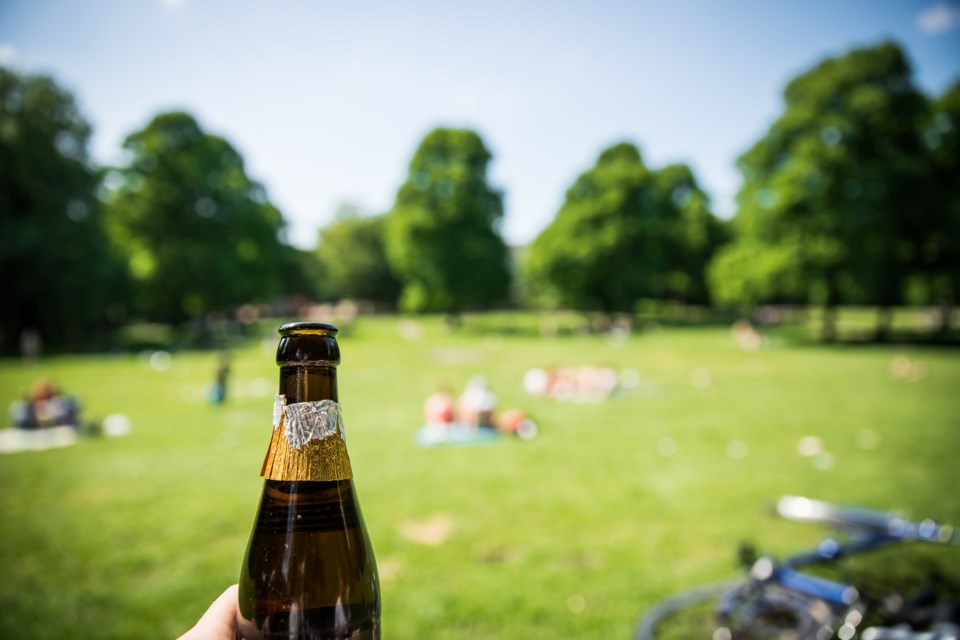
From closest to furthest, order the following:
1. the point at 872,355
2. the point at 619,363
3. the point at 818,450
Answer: the point at 818,450, the point at 619,363, the point at 872,355

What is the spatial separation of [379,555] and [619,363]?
74.9 feet

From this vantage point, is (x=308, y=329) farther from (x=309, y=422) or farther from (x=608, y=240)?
(x=608, y=240)

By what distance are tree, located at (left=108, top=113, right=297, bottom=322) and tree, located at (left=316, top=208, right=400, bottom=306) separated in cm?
3732

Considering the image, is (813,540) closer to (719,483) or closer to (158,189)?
(719,483)

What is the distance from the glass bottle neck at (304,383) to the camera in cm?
118

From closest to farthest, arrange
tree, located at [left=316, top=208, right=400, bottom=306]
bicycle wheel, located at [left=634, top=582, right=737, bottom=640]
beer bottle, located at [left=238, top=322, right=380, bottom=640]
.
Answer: beer bottle, located at [left=238, top=322, right=380, bottom=640] → bicycle wheel, located at [left=634, top=582, right=737, bottom=640] → tree, located at [left=316, top=208, right=400, bottom=306]

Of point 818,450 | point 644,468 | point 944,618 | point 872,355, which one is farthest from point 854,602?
point 872,355

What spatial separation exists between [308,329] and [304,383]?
0.12m

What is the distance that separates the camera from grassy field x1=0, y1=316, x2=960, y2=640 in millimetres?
5734

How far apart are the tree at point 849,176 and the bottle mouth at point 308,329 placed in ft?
128

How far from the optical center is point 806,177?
34.6 m

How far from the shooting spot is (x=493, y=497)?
8.91m

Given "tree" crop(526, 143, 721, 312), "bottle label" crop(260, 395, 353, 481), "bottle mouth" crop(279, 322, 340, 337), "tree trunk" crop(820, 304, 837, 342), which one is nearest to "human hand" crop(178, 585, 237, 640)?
"bottle label" crop(260, 395, 353, 481)

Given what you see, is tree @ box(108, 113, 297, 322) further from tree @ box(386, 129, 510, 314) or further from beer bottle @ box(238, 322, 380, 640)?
beer bottle @ box(238, 322, 380, 640)
